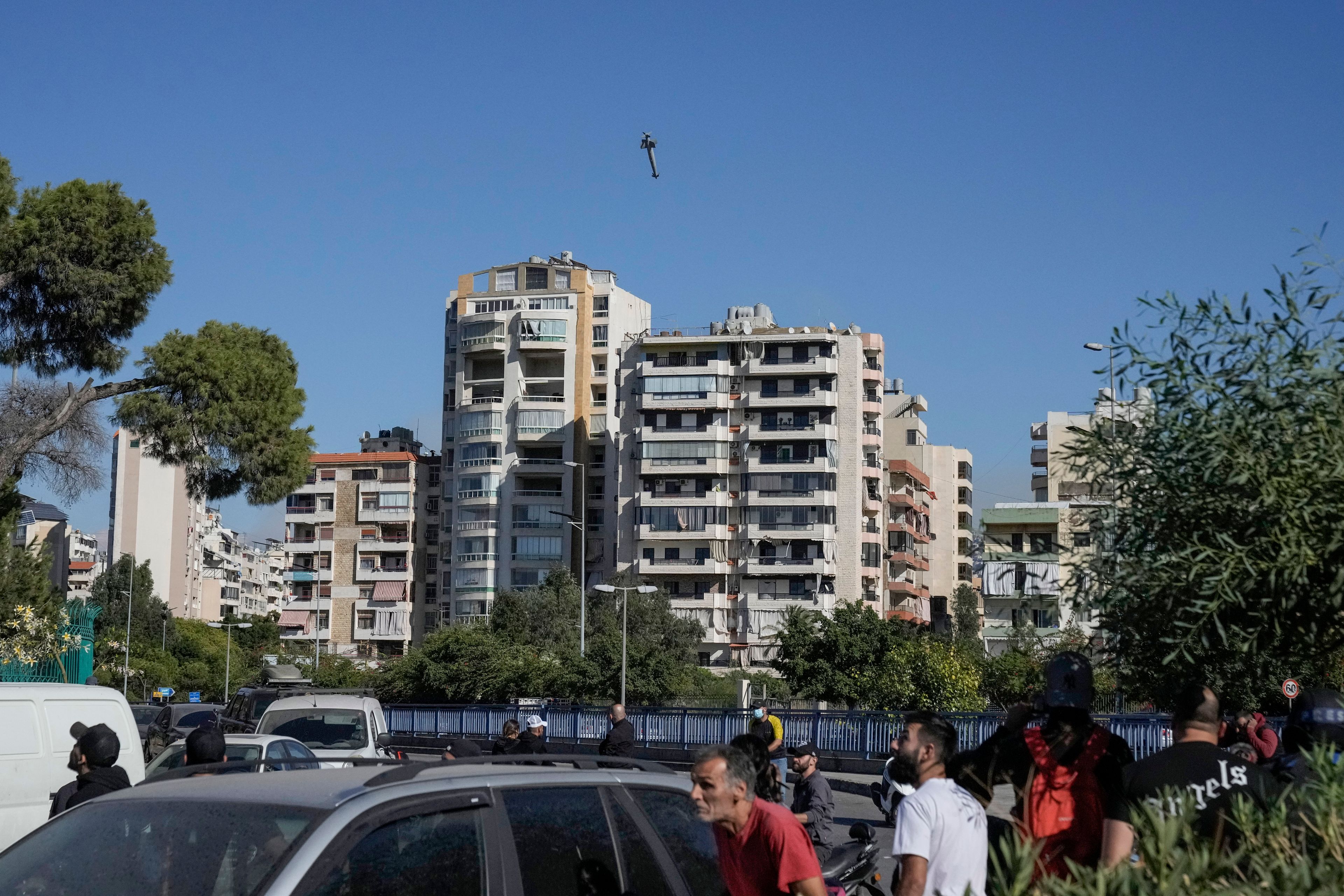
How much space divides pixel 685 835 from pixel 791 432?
275 ft

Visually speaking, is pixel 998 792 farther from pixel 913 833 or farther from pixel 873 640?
pixel 873 640

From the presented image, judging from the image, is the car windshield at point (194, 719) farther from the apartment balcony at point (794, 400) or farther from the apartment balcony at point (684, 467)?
the apartment balcony at point (794, 400)

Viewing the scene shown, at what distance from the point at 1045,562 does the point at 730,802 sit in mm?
4503

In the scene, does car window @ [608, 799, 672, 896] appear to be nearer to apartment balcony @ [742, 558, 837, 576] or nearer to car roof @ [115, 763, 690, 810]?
car roof @ [115, 763, 690, 810]

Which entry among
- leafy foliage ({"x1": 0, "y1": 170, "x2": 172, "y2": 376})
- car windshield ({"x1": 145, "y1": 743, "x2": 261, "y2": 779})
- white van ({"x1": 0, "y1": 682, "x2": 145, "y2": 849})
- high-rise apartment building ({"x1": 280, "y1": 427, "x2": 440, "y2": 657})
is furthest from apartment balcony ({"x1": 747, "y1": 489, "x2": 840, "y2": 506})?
white van ({"x1": 0, "y1": 682, "x2": 145, "y2": 849})

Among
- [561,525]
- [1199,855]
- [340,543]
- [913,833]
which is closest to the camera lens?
[1199,855]

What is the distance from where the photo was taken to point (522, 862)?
4539mm

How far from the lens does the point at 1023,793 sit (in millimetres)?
5383

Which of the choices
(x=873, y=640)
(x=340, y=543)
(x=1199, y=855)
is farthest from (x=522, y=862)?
(x=340, y=543)

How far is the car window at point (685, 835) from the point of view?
5211 millimetres

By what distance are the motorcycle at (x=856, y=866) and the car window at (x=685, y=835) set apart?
264cm

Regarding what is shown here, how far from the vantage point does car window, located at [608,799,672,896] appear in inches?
196

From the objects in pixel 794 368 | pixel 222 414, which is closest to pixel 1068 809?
pixel 222 414

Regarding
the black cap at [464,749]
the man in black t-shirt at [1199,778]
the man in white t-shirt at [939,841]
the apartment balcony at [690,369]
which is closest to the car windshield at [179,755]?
the black cap at [464,749]
